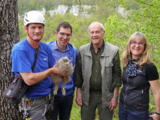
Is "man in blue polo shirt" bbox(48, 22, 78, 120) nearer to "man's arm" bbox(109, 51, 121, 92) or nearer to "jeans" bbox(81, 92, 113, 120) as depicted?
"jeans" bbox(81, 92, 113, 120)

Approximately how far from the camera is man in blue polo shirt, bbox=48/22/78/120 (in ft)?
10.2

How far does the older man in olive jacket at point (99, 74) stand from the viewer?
3.13 meters

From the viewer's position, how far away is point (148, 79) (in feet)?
8.30

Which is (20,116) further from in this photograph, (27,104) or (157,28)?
(157,28)

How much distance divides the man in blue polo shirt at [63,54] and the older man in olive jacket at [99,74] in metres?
0.29

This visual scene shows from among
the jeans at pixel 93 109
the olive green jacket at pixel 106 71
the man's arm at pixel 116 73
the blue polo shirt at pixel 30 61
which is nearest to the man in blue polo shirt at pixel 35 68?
the blue polo shirt at pixel 30 61

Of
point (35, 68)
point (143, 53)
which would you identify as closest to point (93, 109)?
point (143, 53)

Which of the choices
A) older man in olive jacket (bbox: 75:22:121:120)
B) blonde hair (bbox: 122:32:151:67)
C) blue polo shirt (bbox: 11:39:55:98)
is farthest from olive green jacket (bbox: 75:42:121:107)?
blue polo shirt (bbox: 11:39:55:98)

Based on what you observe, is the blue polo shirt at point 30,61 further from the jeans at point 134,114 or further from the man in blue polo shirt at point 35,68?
the jeans at point 134,114

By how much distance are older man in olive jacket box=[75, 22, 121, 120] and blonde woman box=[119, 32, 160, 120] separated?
385 millimetres

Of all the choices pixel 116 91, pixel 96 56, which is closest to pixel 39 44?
pixel 96 56

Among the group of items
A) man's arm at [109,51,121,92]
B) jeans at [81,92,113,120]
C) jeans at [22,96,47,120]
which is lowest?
jeans at [81,92,113,120]

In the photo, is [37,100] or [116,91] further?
[116,91]

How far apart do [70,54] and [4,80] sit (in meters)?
1.47
